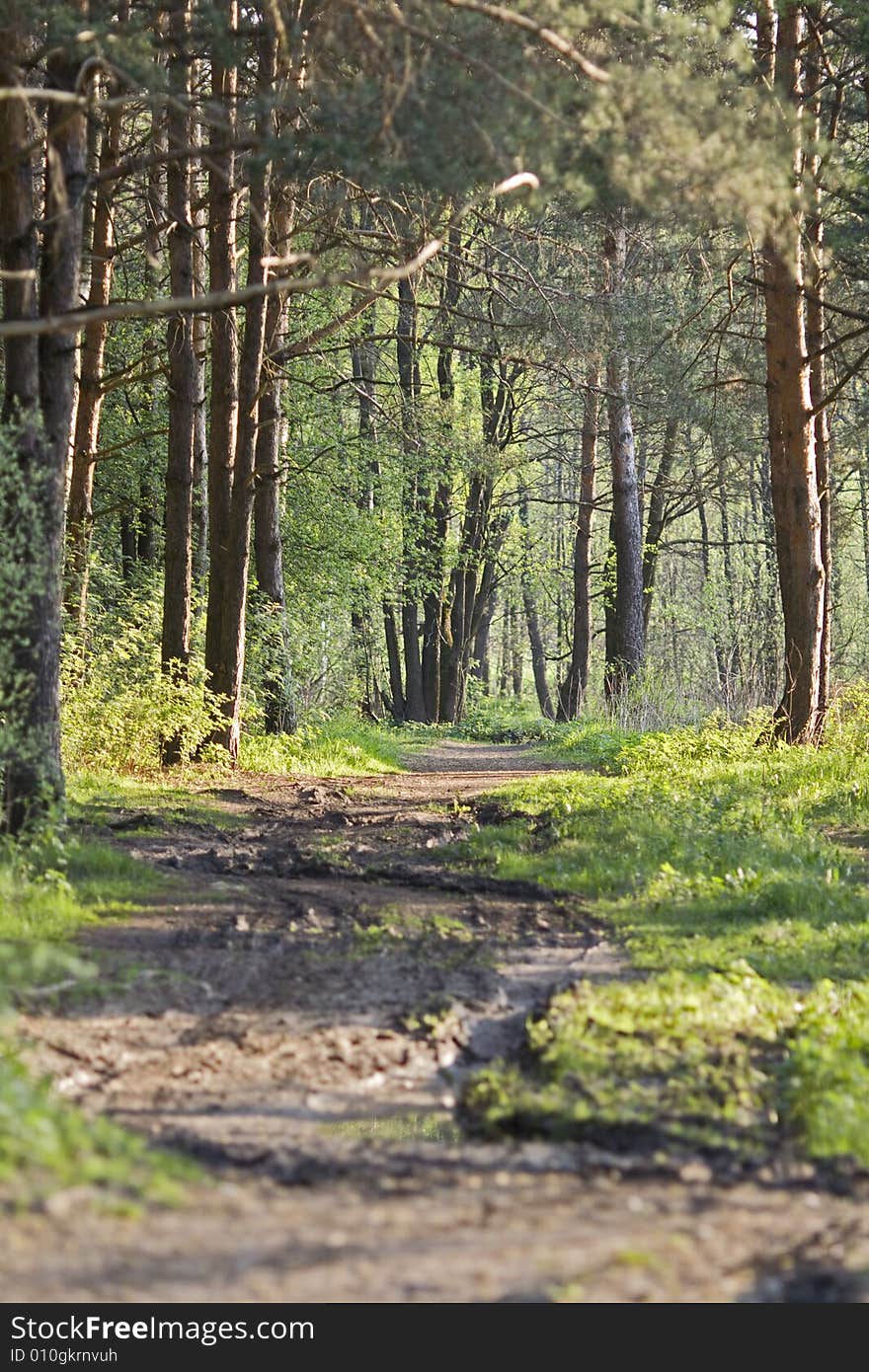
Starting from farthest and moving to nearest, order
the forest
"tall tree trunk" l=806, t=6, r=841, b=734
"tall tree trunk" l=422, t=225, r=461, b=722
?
"tall tree trunk" l=422, t=225, r=461, b=722, "tall tree trunk" l=806, t=6, r=841, b=734, the forest

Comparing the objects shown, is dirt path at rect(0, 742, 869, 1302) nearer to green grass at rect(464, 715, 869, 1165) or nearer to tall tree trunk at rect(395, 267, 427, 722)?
green grass at rect(464, 715, 869, 1165)

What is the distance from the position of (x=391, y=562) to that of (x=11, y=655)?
62.1 feet

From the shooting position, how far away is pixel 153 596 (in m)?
17.2

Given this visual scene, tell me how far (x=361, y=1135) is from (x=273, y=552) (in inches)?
623

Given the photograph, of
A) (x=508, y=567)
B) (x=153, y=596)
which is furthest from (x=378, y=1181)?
(x=508, y=567)

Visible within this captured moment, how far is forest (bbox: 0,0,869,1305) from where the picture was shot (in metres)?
4.02

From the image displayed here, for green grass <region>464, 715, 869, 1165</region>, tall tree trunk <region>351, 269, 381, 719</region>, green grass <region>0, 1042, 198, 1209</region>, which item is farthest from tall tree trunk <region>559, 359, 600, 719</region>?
green grass <region>0, 1042, 198, 1209</region>

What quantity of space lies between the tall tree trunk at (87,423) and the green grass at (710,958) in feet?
19.4

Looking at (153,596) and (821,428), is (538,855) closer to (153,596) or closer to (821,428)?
(153,596)

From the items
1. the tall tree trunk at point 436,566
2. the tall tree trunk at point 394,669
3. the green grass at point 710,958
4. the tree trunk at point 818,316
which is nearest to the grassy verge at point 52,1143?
the green grass at point 710,958

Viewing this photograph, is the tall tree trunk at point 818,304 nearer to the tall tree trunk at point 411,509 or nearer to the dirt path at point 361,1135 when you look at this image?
the tall tree trunk at point 411,509

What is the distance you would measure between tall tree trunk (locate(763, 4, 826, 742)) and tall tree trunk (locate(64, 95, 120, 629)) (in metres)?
7.75

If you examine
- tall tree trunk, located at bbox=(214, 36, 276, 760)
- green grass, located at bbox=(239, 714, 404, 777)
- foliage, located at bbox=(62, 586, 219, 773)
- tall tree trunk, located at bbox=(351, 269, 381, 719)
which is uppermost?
tall tree trunk, located at bbox=(351, 269, 381, 719)

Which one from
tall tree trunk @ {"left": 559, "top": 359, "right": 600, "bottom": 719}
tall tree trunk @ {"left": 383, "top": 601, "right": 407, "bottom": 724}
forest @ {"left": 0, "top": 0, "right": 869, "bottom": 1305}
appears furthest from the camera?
tall tree trunk @ {"left": 383, "top": 601, "right": 407, "bottom": 724}
